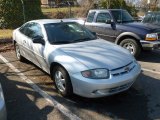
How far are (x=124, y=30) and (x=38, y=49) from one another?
3.49m

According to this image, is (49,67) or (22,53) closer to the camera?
(49,67)

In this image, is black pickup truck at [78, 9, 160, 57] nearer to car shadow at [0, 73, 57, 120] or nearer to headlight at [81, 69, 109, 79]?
headlight at [81, 69, 109, 79]

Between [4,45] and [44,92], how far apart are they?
602 cm

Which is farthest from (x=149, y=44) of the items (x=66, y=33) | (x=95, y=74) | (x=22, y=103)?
(x=22, y=103)

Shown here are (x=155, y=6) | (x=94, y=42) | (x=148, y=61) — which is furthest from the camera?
(x=155, y=6)

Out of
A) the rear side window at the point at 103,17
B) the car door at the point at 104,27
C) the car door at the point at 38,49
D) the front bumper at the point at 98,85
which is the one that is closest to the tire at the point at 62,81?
the front bumper at the point at 98,85

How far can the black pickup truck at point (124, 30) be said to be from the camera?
8039 millimetres

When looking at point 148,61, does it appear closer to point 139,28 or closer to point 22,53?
point 139,28

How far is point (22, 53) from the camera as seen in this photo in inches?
Answer: 297

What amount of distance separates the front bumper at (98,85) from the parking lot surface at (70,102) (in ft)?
1.03

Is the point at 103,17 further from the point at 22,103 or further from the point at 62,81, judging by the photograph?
the point at 22,103

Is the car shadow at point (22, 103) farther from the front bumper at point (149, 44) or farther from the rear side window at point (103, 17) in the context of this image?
the rear side window at point (103, 17)

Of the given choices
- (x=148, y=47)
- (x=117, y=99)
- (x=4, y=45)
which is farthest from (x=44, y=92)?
(x=4, y=45)

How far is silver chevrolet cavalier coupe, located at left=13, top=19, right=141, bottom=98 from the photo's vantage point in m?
4.72
